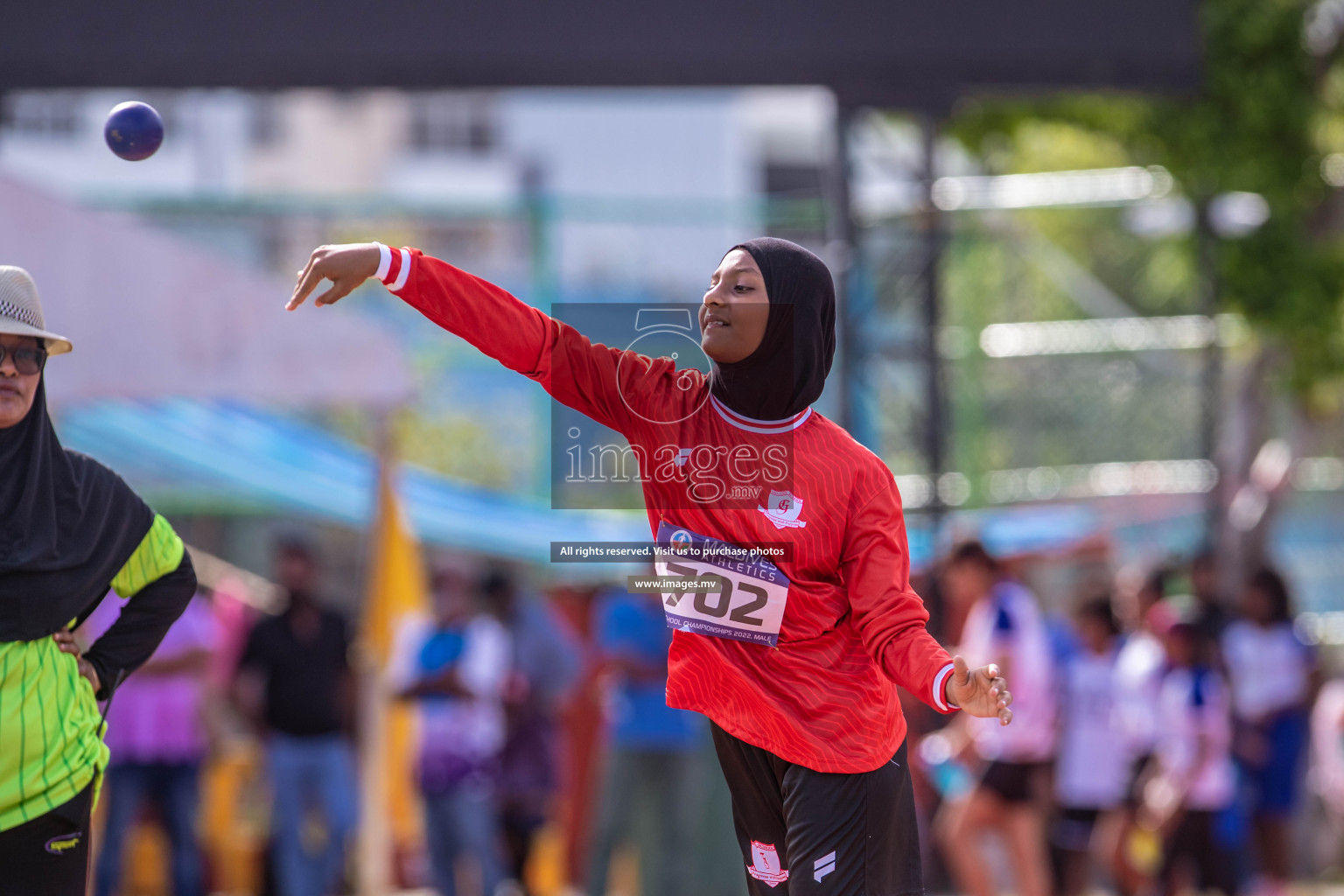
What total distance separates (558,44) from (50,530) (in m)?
5.11

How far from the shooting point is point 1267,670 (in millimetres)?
7773

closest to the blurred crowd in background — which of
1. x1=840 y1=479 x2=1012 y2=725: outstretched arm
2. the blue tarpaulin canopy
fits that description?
the blue tarpaulin canopy

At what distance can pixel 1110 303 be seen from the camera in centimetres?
1233

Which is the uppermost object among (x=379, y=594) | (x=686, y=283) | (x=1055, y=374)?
(x=686, y=283)

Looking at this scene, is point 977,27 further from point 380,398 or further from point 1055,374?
point 1055,374

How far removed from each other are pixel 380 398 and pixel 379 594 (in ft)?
4.13

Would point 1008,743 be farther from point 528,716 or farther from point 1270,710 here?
point 528,716

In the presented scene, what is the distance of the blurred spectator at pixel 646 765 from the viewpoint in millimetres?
7391

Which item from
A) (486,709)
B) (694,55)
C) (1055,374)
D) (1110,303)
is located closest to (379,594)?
(486,709)

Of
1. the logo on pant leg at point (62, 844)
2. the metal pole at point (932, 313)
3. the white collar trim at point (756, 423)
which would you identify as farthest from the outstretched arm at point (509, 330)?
the metal pole at point (932, 313)

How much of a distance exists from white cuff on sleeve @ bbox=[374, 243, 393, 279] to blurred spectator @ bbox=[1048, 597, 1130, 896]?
5305 millimetres

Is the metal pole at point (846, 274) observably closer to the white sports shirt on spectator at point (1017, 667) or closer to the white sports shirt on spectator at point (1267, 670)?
the white sports shirt on spectator at point (1017, 667)

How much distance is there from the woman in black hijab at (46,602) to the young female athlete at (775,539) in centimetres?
77

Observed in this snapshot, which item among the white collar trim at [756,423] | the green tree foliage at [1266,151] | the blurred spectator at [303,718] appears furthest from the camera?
the green tree foliage at [1266,151]
